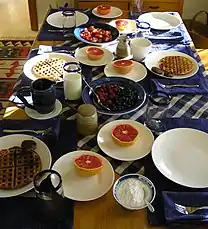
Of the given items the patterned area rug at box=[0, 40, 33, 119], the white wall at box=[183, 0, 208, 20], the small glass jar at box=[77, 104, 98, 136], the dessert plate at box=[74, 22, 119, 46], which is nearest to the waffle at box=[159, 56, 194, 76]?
the dessert plate at box=[74, 22, 119, 46]

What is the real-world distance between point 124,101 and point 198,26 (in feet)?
6.79

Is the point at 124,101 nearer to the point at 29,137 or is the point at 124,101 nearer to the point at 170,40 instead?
the point at 29,137

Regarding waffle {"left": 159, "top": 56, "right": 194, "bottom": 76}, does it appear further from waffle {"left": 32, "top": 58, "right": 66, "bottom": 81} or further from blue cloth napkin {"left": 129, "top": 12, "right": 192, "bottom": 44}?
waffle {"left": 32, "top": 58, "right": 66, "bottom": 81}

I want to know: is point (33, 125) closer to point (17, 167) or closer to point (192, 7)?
point (17, 167)

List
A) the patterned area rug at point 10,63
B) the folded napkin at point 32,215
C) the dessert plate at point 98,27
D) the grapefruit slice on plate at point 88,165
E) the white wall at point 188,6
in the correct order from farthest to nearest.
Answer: the white wall at point 188,6 < the patterned area rug at point 10,63 < the dessert plate at point 98,27 < the grapefruit slice on plate at point 88,165 < the folded napkin at point 32,215

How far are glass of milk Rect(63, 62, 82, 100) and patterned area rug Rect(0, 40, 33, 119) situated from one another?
1101 millimetres

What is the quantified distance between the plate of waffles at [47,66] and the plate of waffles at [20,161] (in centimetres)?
43

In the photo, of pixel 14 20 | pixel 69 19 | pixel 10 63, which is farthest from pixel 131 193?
pixel 14 20

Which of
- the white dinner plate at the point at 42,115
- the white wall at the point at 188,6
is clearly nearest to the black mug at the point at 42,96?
the white dinner plate at the point at 42,115

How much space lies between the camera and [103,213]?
108cm

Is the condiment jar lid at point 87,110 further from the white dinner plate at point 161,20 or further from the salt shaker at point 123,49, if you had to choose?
the white dinner plate at point 161,20

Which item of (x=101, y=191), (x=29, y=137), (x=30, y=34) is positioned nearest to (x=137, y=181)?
(x=101, y=191)

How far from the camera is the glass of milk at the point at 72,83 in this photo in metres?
1.48

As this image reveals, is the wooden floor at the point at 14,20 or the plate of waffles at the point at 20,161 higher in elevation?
the plate of waffles at the point at 20,161
